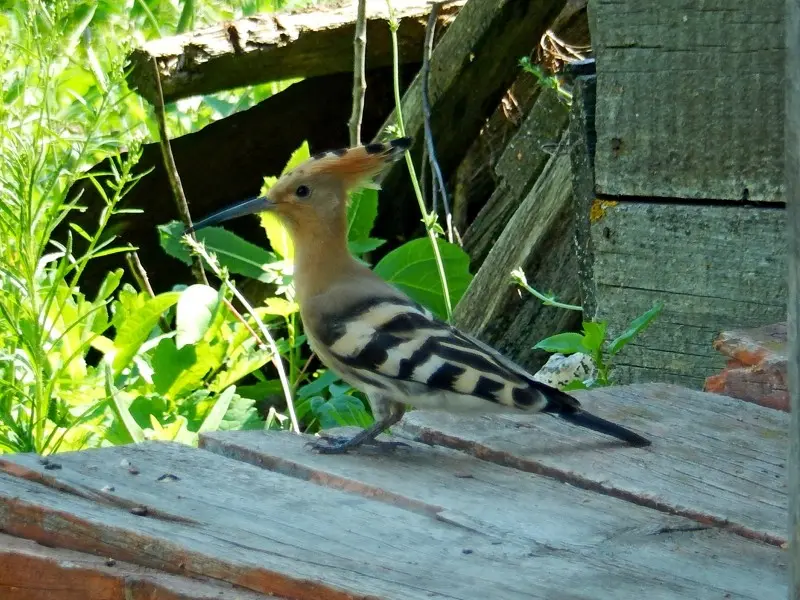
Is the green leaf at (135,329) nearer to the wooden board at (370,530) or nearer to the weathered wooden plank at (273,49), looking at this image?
the weathered wooden plank at (273,49)

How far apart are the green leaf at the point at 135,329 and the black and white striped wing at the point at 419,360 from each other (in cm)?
100

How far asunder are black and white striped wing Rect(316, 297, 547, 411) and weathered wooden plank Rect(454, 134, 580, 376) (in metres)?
0.96

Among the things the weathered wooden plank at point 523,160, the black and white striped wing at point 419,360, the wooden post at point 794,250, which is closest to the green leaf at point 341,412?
the weathered wooden plank at point 523,160

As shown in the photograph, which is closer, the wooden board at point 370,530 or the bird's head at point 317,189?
the wooden board at point 370,530

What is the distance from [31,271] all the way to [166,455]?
41.4 inches

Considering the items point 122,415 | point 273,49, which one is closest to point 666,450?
point 122,415

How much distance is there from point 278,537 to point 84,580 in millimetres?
271

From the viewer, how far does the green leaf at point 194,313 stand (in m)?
3.90

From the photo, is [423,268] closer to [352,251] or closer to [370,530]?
[352,251]

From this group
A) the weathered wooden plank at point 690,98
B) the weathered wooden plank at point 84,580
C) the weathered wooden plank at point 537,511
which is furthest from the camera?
the weathered wooden plank at point 690,98

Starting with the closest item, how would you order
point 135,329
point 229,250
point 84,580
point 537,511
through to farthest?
point 84,580
point 537,511
point 135,329
point 229,250

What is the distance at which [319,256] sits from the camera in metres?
3.07

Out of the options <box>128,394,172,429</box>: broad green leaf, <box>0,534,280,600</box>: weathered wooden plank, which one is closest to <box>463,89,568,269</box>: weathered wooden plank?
<box>128,394,172,429</box>: broad green leaf

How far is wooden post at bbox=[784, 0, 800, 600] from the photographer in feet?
3.15
